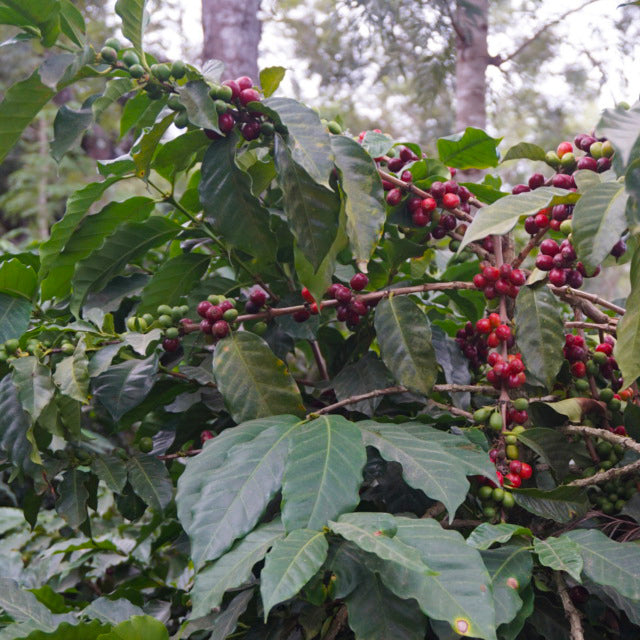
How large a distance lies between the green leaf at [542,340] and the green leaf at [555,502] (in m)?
0.16

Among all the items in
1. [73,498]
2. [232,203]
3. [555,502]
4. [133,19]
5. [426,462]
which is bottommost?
[73,498]

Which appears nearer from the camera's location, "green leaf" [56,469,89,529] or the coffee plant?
the coffee plant

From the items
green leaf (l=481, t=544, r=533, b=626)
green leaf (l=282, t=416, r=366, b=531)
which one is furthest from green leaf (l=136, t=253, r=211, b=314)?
green leaf (l=481, t=544, r=533, b=626)

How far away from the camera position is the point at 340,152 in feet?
3.04

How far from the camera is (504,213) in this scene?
915 mm

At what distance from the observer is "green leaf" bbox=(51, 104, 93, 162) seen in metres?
0.90

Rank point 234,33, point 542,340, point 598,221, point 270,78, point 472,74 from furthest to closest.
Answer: point 472,74
point 234,33
point 270,78
point 542,340
point 598,221

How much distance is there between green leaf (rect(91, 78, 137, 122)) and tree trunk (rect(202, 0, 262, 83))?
61.4 inches

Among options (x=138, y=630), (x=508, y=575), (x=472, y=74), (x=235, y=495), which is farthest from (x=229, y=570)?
(x=472, y=74)

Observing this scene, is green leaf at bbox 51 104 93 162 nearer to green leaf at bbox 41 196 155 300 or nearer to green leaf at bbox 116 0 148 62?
green leaf at bbox 116 0 148 62

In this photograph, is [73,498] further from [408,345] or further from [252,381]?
[408,345]

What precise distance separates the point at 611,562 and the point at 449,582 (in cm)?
21

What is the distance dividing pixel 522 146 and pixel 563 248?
9.0 inches

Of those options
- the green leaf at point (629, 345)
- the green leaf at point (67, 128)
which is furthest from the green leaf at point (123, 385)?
the green leaf at point (629, 345)
